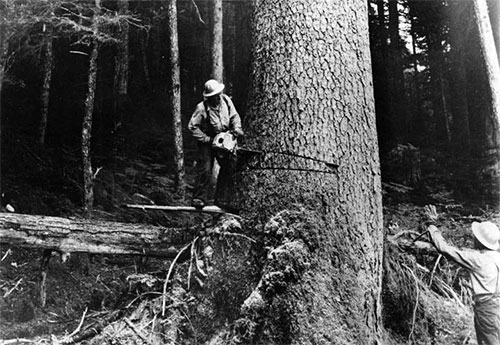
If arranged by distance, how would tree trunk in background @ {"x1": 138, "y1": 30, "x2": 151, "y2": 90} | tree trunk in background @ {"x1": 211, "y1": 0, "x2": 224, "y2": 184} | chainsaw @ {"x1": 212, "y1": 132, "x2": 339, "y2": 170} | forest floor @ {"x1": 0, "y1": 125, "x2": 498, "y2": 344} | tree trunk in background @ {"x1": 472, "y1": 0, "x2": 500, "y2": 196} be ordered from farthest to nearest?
tree trunk in background @ {"x1": 138, "y1": 30, "x2": 151, "y2": 90}
tree trunk in background @ {"x1": 211, "y1": 0, "x2": 224, "y2": 184}
tree trunk in background @ {"x1": 472, "y1": 0, "x2": 500, "y2": 196}
forest floor @ {"x1": 0, "y1": 125, "x2": 498, "y2": 344}
chainsaw @ {"x1": 212, "y1": 132, "x2": 339, "y2": 170}

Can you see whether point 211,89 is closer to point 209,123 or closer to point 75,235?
point 209,123

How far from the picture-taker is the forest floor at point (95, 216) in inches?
297

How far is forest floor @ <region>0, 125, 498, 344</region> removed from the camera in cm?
754

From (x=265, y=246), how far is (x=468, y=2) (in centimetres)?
1613

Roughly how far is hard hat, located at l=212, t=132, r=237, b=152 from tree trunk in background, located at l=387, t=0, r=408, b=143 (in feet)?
48.9

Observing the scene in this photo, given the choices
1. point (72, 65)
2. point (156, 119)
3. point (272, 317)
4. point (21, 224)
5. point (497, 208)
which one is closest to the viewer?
point (272, 317)

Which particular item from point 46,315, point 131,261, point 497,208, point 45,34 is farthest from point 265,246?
point 45,34

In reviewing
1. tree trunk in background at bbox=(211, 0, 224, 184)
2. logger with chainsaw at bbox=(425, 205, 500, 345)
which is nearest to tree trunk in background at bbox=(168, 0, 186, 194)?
tree trunk in background at bbox=(211, 0, 224, 184)

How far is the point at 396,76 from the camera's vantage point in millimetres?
19594

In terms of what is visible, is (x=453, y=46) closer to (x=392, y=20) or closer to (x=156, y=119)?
(x=392, y=20)

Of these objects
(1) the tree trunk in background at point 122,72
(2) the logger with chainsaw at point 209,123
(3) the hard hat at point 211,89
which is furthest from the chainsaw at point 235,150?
(1) the tree trunk in background at point 122,72

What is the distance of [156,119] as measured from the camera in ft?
59.5

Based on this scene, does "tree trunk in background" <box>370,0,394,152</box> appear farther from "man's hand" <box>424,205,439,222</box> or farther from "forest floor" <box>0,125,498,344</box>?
"man's hand" <box>424,205,439,222</box>

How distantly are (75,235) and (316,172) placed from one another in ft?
12.7
